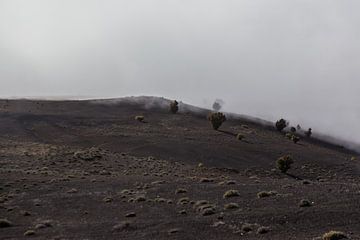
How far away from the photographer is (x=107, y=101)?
112 metres

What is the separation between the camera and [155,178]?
45.2 m

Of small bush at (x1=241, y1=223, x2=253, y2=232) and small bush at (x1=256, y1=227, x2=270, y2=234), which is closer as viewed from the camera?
small bush at (x1=256, y1=227, x2=270, y2=234)

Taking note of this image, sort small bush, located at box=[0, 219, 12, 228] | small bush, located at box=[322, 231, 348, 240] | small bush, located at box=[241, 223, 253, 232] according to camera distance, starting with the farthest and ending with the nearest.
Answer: small bush, located at box=[0, 219, 12, 228] < small bush, located at box=[241, 223, 253, 232] < small bush, located at box=[322, 231, 348, 240]

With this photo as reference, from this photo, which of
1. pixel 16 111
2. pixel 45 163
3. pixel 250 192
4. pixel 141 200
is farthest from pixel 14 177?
pixel 16 111

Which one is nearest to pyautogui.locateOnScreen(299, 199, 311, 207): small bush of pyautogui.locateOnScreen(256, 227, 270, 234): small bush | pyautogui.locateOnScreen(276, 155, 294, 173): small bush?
pyautogui.locateOnScreen(256, 227, 270, 234): small bush

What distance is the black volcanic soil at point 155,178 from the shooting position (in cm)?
2547

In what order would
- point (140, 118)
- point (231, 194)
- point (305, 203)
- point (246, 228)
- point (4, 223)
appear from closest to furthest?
point (246, 228) → point (305, 203) → point (4, 223) → point (231, 194) → point (140, 118)

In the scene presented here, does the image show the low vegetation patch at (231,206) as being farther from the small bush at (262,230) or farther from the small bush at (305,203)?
the small bush at (262,230)

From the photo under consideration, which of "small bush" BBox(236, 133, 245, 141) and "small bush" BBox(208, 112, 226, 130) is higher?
"small bush" BBox(208, 112, 226, 130)

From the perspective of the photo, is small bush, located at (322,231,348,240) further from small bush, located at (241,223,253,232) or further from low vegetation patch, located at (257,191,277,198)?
low vegetation patch, located at (257,191,277,198)

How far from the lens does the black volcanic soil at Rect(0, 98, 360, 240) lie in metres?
25.5

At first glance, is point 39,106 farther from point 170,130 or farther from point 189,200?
point 189,200

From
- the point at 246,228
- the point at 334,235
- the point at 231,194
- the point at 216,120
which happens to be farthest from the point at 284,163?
the point at 334,235

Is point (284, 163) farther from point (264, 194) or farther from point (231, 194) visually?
point (264, 194)
